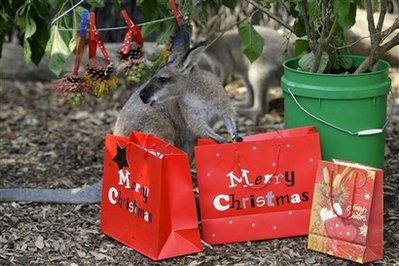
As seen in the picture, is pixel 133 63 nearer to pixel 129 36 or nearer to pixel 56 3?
pixel 129 36

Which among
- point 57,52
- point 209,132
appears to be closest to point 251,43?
point 209,132

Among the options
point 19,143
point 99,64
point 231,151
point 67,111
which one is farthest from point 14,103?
point 231,151

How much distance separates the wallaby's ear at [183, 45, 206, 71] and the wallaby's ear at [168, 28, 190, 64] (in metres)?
0.03

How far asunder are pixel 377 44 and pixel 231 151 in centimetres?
93

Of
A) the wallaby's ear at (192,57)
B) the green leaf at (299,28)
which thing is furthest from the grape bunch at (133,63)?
the green leaf at (299,28)

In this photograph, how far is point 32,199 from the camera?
14.6 feet

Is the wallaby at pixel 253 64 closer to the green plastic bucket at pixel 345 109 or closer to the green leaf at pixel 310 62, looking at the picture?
the green leaf at pixel 310 62

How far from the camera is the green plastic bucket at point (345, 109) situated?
3918 mm

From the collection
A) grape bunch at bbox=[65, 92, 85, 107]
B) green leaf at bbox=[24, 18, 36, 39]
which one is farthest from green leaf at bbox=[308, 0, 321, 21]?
green leaf at bbox=[24, 18, 36, 39]

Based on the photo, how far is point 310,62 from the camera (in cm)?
412

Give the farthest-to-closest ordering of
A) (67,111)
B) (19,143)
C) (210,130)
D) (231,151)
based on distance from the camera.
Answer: (67,111) → (19,143) → (210,130) → (231,151)

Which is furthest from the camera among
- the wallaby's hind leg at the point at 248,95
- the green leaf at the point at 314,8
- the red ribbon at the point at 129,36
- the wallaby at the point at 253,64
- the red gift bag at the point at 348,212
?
the wallaby's hind leg at the point at 248,95

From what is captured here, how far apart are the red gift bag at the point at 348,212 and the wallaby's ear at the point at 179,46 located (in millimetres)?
981

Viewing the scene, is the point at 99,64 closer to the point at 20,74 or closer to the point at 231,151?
the point at 231,151
